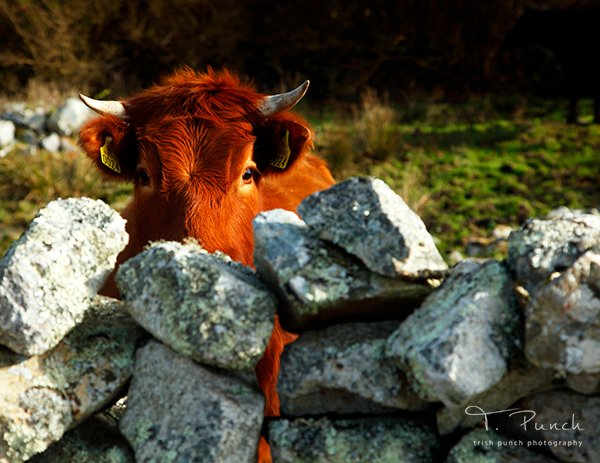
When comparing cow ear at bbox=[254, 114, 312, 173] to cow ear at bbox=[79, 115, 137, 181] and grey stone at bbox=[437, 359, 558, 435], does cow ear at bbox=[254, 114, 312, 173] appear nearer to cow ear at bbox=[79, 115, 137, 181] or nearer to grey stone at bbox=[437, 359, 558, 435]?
cow ear at bbox=[79, 115, 137, 181]

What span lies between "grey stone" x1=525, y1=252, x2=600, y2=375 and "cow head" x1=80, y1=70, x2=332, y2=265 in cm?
203

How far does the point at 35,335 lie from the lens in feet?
7.50

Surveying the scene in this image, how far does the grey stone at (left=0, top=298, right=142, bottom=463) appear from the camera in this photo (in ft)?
7.50

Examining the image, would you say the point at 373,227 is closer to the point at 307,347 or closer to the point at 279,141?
the point at 307,347

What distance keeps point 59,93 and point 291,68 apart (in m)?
4.75

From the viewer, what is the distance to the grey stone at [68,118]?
1227cm

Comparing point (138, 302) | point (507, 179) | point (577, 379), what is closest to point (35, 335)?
point (138, 302)

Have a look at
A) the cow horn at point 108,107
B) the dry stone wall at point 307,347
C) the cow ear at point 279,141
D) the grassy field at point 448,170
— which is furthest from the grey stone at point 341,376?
the grassy field at point 448,170

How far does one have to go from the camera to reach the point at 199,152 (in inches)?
170

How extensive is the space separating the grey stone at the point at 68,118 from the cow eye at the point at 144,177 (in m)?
8.12

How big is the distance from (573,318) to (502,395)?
34 cm

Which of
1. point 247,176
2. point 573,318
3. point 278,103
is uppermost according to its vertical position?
point 573,318

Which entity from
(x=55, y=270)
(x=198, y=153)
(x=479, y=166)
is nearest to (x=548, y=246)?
(x=55, y=270)

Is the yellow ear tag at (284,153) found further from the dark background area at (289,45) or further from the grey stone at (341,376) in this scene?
the dark background area at (289,45)
